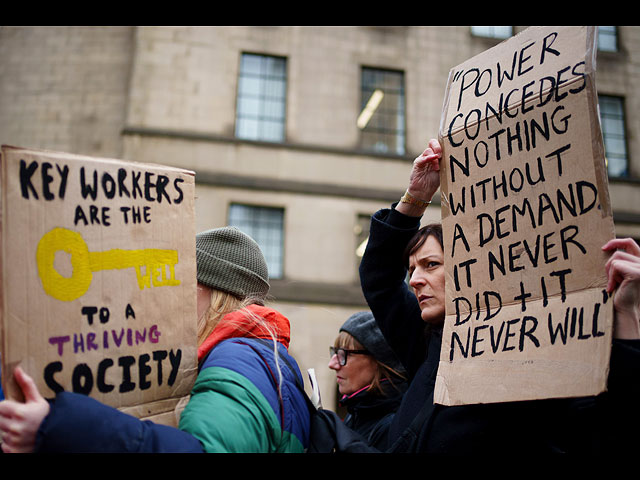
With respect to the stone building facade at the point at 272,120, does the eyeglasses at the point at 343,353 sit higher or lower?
lower

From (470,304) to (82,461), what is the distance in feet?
4.12

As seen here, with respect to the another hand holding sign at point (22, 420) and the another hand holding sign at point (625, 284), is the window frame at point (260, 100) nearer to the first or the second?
the another hand holding sign at point (625, 284)

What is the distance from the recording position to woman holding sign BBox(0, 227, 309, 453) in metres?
1.36

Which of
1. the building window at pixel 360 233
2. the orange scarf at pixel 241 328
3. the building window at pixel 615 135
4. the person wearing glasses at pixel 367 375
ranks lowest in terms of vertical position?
the person wearing glasses at pixel 367 375

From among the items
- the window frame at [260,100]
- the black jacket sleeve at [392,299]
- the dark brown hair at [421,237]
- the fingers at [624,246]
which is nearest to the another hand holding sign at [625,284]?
the fingers at [624,246]

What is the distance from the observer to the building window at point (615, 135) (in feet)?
42.3

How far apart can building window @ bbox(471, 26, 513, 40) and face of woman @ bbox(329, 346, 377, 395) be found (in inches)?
452

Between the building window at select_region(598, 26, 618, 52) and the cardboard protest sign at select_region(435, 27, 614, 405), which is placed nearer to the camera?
the cardboard protest sign at select_region(435, 27, 614, 405)

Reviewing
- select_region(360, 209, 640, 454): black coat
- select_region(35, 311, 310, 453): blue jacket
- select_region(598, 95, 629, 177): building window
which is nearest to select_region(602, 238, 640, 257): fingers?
select_region(360, 209, 640, 454): black coat

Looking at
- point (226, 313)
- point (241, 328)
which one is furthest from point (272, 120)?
point (241, 328)

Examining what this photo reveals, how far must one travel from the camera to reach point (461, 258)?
6.62 ft

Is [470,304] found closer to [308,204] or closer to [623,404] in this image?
[623,404]

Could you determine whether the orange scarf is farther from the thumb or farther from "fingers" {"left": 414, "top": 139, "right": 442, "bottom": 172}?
"fingers" {"left": 414, "top": 139, "right": 442, "bottom": 172}

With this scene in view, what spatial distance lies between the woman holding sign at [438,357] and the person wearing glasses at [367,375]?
48cm
